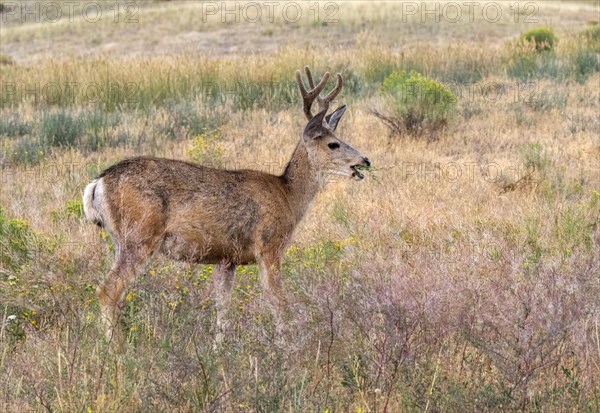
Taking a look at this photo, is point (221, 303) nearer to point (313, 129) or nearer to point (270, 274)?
point (270, 274)

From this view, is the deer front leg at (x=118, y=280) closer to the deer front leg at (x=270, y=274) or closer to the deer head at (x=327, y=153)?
the deer front leg at (x=270, y=274)

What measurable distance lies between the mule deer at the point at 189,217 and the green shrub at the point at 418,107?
7493mm

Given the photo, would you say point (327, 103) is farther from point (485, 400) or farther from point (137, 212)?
point (485, 400)

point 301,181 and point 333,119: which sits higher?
point 333,119

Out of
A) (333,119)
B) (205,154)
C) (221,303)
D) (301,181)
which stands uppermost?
(333,119)

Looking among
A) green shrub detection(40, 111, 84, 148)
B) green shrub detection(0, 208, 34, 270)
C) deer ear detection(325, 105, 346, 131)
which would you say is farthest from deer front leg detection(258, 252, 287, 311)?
green shrub detection(40, 111, 84, 148)

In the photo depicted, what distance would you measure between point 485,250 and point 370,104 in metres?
9.31

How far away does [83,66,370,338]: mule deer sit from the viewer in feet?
22.0

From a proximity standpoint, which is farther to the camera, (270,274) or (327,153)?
(327,153)

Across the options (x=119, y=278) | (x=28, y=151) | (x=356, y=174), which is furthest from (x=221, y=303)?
(x=28, y=151)

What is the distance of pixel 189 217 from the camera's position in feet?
23.0

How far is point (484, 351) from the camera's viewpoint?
524 centimetres

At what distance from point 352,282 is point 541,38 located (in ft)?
75.1

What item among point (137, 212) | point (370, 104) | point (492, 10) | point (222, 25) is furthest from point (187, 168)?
point (492, 10)
